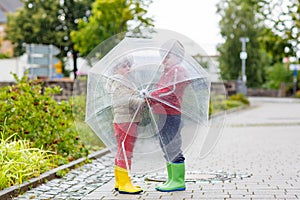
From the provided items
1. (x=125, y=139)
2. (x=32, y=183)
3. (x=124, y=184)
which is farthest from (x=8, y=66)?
(x=125, y=139)

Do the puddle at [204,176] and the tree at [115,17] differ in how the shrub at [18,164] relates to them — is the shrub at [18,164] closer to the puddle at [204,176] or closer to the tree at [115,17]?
the puddle at [204,176]

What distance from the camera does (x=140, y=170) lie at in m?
7.36

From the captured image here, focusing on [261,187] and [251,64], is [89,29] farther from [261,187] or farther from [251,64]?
[251,64]

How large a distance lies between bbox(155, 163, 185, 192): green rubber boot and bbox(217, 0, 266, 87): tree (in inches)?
2331

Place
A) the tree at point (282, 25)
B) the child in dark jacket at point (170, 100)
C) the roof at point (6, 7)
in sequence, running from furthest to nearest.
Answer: the roof at point (6, 7) < the tree at point (282, 25) < the child in dark jacket at point (170, 100)

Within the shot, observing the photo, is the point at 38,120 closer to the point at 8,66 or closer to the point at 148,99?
the point at 148,99

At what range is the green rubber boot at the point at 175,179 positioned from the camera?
7.36 meters

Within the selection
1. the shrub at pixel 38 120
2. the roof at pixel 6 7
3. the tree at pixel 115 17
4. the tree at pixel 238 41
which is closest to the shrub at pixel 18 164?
the shrub at pixel 38 120

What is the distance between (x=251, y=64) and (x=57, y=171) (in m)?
60.8

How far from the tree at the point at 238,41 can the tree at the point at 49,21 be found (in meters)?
20.7

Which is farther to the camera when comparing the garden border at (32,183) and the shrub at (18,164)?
the shrub at (18,164)

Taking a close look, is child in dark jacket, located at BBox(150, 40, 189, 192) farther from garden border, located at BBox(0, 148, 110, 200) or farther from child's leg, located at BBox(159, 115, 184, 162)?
garden border, located at BBox(0, 148, 110, 200)

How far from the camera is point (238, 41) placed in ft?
224

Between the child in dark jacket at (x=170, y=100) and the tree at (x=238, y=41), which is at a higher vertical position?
the tree at (x=238, y=41)
